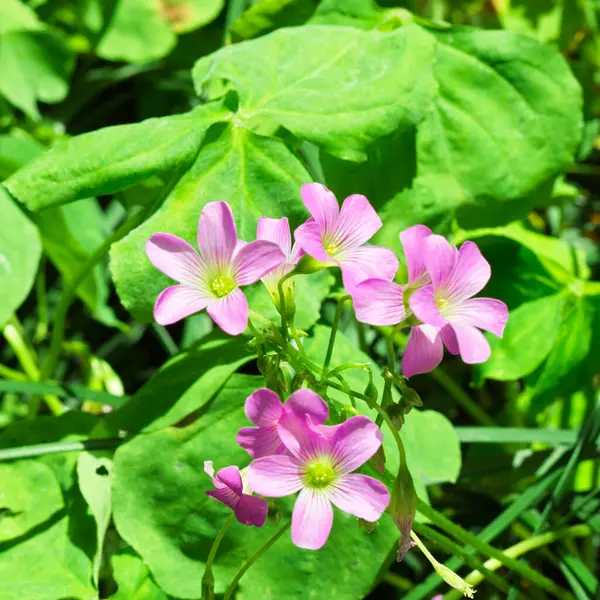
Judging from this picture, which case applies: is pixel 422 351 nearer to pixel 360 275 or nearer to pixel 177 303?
pixel 360 275

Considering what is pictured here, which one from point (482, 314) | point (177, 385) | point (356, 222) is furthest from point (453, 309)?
point (177, 385)

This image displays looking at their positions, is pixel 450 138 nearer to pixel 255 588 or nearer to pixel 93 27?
pixel 255 588

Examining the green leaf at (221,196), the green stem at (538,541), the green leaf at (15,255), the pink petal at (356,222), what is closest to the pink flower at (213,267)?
the pink petal at (356,222)

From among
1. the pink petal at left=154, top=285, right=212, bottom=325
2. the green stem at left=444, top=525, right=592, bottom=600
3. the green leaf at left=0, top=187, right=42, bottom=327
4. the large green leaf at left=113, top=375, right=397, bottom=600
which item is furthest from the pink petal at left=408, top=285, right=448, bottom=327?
the green leaf at left=0, top=187, right=42, bottom=327

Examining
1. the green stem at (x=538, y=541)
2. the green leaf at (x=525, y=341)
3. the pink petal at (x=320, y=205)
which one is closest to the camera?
the pink petal at (x=320, y=205)

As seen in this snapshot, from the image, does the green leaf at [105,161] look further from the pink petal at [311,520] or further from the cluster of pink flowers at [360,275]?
the pink petal at [311,520]

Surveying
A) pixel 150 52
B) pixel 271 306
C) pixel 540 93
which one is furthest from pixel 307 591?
pixel 150 52

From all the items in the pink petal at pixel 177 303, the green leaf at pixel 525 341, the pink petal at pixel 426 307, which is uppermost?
the pink petal at pixel 426 307
